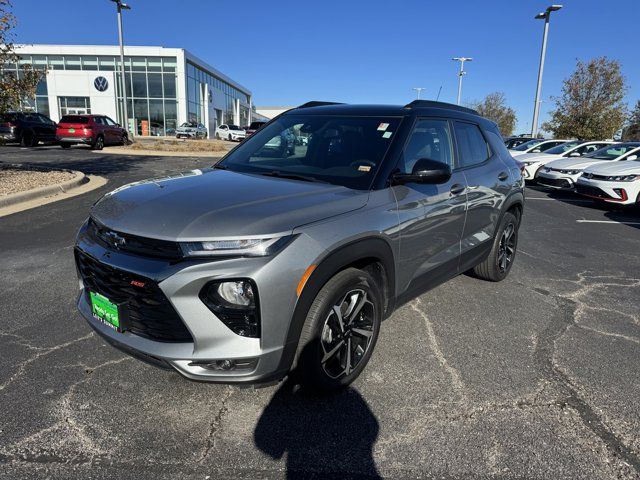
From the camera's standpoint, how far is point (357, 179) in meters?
3.10

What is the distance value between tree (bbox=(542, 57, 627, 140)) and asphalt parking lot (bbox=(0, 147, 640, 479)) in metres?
29.4

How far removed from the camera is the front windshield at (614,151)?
1248cm

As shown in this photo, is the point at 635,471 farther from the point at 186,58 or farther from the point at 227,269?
the point at 186,58

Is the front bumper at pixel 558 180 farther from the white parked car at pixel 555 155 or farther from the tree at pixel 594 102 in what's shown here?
the tree at pixel 594 102

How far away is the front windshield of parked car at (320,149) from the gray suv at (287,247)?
0.5 inches

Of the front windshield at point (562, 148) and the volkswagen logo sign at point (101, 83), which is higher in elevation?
the volkswagen logo sign at point (101, 83)

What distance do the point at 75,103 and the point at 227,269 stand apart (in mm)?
50035

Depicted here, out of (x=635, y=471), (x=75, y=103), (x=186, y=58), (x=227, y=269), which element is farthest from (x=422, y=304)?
(x=75, y=103)

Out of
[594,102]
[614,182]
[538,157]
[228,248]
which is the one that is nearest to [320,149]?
[228,248]

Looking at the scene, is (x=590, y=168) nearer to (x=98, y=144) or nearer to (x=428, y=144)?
(x=428, y=144)

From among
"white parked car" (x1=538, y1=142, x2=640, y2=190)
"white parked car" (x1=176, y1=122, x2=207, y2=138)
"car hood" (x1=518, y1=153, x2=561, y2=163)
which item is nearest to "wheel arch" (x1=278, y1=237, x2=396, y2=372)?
"white parked car" (x1=538, y1=142, x2=640, y2=190)

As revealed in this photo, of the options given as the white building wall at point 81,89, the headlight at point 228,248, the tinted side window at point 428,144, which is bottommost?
the headlight at point 228,248

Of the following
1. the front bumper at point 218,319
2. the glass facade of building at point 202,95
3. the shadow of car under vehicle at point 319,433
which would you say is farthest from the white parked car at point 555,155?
the glass facade of building at point 202,95

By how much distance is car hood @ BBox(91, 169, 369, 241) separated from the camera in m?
2.34
